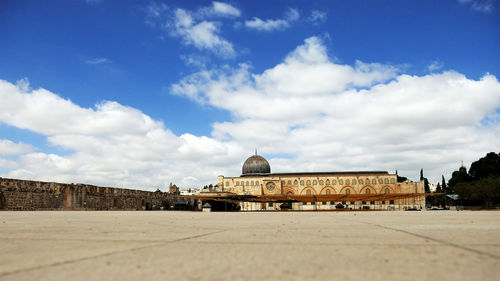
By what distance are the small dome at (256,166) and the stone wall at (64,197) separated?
48.4 meters

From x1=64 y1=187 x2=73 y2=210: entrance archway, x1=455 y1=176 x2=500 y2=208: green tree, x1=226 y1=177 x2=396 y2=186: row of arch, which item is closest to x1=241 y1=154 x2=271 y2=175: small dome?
x1=226 y1=177 x2=396 y2=186: row of arch

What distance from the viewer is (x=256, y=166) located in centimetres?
8438

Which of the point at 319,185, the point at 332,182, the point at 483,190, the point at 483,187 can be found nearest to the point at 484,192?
the point at 483,190

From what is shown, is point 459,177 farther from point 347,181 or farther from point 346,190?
point 346,190

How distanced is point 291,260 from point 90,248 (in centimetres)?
199

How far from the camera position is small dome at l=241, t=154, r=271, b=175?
84.2m

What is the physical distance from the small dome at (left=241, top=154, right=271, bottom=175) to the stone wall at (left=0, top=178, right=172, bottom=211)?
48.4m

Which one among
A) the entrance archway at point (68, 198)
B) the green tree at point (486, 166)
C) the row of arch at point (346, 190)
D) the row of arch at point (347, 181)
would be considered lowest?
the row of arch at point (346, 190)

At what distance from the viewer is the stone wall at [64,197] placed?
70.5 feet

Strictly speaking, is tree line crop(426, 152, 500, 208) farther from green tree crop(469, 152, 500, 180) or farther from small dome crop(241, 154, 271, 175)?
small dome crop(241, 154, 271, 175)

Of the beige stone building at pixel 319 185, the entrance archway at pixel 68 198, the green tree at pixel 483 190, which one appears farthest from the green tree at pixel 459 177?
the entrance archway at pixel 68 198

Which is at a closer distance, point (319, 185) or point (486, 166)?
point (486, 166)

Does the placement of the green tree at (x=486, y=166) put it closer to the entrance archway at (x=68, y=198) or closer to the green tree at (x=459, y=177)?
the green tree at (x=459, y=177)

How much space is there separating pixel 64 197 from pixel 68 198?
13.4 inches
